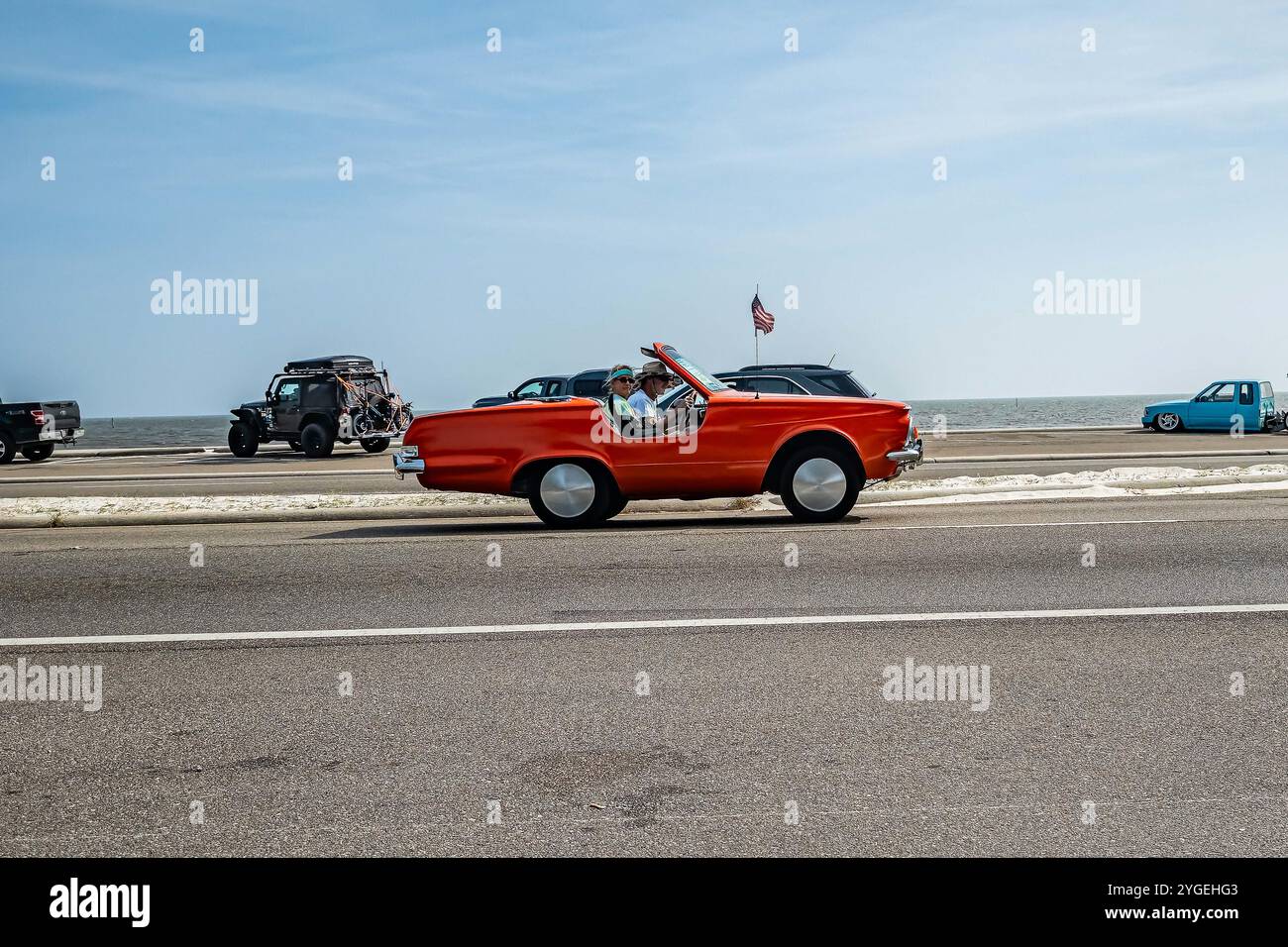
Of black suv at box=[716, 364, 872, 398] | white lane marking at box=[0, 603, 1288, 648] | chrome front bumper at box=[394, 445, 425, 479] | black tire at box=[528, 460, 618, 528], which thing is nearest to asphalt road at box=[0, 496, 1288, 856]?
white lane marking at box=[0, 603, 1288, 648]

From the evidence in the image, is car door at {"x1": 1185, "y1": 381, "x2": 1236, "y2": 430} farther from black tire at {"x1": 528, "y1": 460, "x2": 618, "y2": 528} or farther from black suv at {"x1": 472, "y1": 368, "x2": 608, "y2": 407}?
black tire at {"x1": 528, "y1": 460, "x2": 618, "y2": 528}

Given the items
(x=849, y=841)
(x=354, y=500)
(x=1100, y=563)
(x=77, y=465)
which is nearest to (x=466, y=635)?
(x=849, y=841)

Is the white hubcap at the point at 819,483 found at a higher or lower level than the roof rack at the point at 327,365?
lower

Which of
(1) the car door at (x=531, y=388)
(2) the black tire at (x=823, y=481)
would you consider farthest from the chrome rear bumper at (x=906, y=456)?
(1) the car door at (x=531, y=388)

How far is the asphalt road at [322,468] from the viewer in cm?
1944

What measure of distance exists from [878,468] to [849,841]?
8.57m

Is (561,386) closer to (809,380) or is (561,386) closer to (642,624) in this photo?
(809,380)

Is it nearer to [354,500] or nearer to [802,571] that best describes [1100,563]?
[802,571]

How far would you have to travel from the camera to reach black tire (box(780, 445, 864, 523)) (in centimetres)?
1205

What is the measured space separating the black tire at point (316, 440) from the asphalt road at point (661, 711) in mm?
21394

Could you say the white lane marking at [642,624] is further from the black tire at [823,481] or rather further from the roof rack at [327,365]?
the roof rack at [327,365]

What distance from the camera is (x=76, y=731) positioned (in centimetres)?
516

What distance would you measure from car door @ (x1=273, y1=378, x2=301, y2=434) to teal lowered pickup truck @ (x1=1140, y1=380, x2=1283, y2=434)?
973 inches

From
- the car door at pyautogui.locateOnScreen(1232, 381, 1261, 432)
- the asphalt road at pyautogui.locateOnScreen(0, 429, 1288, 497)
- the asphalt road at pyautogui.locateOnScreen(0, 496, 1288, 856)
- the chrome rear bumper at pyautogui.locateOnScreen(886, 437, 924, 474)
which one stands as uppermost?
the car door at pyautogui.locateOnScreen(1232, 381, 1261, 432)
